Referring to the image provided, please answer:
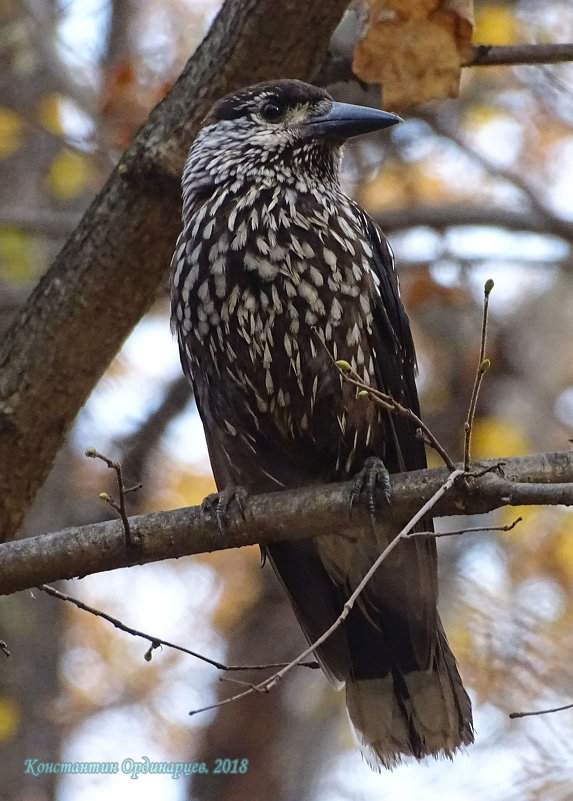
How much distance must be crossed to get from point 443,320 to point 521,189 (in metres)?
1.24

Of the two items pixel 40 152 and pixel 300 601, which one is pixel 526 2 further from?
pixel 300 601

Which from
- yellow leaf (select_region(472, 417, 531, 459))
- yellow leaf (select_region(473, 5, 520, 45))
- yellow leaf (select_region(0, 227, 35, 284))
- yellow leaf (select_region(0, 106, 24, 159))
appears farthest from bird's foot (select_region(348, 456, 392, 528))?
yellow leaf (select_region(0, 106, 24, 159))

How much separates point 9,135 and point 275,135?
3.40m

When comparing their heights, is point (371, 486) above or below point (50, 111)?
below

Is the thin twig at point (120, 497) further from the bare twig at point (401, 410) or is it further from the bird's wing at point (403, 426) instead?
the bird's wing at point (403, 426)

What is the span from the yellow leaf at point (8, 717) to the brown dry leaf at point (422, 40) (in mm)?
3744

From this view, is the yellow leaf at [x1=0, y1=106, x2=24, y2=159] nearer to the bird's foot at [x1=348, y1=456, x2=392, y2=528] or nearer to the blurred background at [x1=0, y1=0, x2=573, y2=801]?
the blurred background at [x1=0, y1=0, x2=573, y2=801]

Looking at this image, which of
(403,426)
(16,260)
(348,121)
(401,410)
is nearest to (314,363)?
(403,426)

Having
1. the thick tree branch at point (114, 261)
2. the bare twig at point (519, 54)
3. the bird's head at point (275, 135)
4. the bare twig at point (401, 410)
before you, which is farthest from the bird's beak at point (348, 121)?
the bare twig at point (401, 410)

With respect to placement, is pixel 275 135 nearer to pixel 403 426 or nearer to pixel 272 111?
pixel 272 111

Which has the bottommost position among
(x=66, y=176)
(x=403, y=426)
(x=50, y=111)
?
(x=403, y=426)

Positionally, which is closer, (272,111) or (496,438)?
(272,111)

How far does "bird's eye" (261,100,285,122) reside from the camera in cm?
421

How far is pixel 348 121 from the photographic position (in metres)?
4.18
